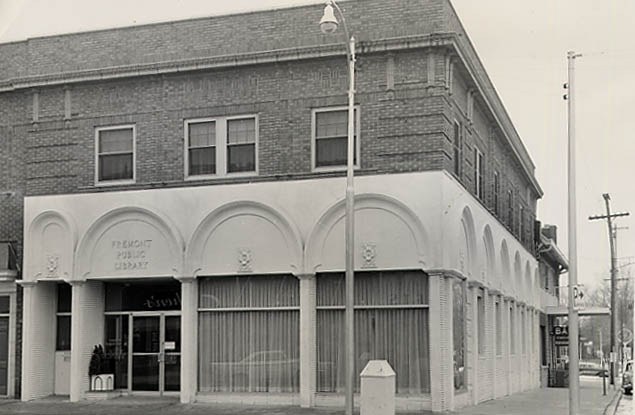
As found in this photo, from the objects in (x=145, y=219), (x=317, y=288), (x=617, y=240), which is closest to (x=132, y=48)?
(x=145, y=219)

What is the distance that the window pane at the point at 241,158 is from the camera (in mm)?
18422

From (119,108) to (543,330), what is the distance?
2235cm

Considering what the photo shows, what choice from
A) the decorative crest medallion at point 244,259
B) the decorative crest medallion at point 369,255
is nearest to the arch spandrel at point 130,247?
the decorative crest medallion at point 244,259

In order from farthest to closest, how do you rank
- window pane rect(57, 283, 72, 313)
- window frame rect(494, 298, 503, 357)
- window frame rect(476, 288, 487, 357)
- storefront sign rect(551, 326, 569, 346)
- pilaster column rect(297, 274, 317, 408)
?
storefront sign rect(551, 326, 569, 346) < window frame rect(494, 298, 503, 357) < window frame rect(476, 288, 487, 357) < window pane rect(57, 283, 72, 313) < pilaster column rect(297, 274, 317, 408)

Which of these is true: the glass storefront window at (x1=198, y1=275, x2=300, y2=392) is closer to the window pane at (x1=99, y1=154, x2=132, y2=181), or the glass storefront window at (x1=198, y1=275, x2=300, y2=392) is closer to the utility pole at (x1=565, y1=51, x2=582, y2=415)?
the window pane at (x1=99, y1=154, x2=132, y2=181)

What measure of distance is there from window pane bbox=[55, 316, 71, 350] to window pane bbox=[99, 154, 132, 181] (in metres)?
3.12

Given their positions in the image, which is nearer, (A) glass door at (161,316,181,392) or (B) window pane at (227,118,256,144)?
(B) window pane at (227,118,256,144)

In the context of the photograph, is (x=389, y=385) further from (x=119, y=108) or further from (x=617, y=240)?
(x=119, y=108)

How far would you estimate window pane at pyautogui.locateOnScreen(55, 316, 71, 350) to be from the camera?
19812 mm

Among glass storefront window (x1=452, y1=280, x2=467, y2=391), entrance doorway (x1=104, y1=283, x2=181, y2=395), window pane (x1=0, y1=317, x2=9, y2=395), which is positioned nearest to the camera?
glass storefront window (x1=452, y1=280, x2=467, y2=391)

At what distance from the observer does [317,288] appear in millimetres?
17734

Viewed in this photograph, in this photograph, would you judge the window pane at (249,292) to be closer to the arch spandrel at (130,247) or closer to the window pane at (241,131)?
the arch spandrel at (130,247)

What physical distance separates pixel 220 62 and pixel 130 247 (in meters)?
4.12

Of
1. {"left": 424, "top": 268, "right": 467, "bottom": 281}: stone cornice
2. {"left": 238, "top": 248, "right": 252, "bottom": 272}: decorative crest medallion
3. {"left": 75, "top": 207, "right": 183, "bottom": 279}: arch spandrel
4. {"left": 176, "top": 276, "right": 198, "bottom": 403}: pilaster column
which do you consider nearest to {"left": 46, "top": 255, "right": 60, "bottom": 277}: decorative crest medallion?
{"left": 75, "top": 207, "right": 183, "bottom": 279}: arch spandrel
